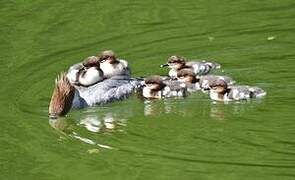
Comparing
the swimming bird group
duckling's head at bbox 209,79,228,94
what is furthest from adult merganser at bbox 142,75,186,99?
duckling's head at bbox 209,79,228,94

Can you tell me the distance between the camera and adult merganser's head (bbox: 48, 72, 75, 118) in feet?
25.9

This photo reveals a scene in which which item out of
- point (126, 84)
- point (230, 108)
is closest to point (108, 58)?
point (126, 84)

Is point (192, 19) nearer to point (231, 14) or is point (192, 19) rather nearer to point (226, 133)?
point (231, 14)

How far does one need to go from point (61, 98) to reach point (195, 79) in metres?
1.31

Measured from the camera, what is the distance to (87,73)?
8539 mm

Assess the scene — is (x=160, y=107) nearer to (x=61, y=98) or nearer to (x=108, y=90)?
(x=108, y=90)

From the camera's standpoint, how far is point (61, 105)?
26.0 ft

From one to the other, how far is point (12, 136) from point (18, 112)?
1.86 feet

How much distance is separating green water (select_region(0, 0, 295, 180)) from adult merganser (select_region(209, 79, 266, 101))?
87 mm

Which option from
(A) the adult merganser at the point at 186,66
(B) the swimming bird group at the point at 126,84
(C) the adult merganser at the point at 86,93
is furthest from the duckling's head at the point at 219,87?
(C) the adult merganser at the point at 86,93

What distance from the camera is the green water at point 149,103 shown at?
670 centimetres

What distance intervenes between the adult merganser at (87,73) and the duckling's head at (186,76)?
0.74 meters

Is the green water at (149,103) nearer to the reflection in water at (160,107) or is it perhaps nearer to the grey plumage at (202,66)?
the reflection in water at (160,107)

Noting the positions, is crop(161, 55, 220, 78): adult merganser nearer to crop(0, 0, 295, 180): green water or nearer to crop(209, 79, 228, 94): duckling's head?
crop(0, 0, 295, 180): green water
